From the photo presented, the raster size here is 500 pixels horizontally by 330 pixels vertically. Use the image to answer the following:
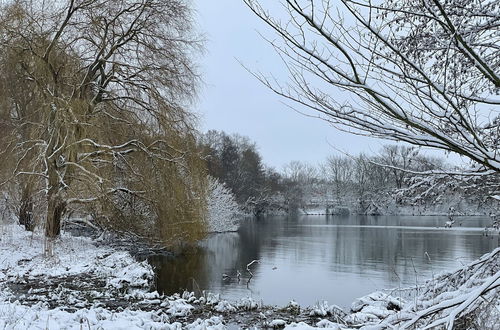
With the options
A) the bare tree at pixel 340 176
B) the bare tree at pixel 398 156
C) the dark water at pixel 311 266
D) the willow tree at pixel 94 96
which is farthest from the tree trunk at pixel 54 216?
the bare tree at pixel 340 176

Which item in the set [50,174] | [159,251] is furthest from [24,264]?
[159,251]

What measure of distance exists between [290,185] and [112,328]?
2377 inches

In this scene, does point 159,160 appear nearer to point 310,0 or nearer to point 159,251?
point 159,251

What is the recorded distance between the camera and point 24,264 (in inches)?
447

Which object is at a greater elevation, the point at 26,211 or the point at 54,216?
the point at 26,211

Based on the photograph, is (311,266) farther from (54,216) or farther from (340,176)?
(340,176)

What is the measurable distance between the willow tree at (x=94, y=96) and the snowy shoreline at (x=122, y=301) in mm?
1591

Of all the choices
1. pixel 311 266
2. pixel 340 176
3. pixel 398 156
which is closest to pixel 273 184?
pixel 340 176

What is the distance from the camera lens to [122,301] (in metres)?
8.62

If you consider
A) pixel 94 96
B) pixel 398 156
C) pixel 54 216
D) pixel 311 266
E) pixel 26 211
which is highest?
pixel 94 96

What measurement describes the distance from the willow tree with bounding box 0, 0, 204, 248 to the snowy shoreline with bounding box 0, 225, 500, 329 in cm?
159

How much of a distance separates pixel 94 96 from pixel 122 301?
8.23 metres

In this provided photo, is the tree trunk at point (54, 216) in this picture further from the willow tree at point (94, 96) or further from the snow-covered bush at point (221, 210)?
the snow-covered bush at point (221, 210)

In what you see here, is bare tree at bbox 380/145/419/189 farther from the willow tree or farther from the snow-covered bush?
the snow-covered bush
